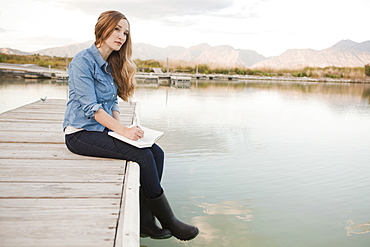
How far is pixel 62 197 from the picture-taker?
162 cm

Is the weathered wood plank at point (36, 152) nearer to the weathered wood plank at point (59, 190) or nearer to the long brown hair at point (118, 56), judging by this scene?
the weathered wood plank at point (59, 190)

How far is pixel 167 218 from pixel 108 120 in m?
0.64

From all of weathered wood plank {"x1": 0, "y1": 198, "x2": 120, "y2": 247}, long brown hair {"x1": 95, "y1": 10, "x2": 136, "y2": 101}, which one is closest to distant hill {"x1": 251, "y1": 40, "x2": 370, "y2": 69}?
long brown hair {"x1": 95, "y1": 10, "x2": 136, "y2": 101}

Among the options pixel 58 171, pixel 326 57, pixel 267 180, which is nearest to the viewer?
pixel 58 171

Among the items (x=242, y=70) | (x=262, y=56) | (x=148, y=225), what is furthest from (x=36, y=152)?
(x=262, y=56)

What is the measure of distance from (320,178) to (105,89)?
2.66 m

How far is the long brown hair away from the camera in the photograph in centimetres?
209

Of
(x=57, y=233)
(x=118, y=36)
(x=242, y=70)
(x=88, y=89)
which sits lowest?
(x=57, y=233)

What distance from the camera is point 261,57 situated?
457ft

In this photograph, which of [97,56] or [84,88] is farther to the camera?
[97,56]

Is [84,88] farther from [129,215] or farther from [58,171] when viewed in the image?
[129,215]

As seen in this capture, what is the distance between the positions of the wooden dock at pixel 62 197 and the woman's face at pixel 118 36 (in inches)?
26.5

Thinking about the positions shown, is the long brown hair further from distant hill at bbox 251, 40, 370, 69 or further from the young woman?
distant hill at bbox 251, 40, 370, 69

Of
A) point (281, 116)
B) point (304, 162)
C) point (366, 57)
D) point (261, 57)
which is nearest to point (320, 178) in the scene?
point (304, 162)
